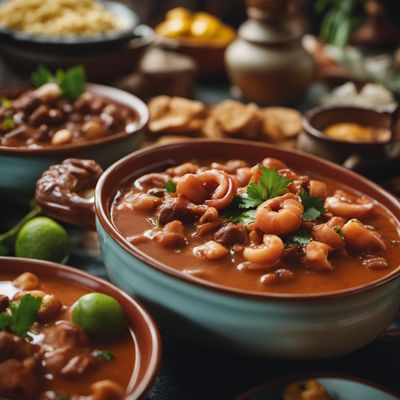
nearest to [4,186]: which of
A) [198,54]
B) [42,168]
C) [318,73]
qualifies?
[42,168]

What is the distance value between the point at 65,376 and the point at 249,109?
2126mm

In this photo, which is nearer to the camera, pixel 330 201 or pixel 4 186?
pixel 330 201

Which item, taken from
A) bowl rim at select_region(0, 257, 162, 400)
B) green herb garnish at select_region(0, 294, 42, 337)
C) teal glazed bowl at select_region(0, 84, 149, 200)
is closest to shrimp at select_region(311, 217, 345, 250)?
bowl rim at select_region(0, 257, 162, 400)

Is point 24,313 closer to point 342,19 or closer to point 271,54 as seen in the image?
point 271,54

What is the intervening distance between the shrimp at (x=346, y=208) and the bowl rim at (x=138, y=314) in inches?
28.5

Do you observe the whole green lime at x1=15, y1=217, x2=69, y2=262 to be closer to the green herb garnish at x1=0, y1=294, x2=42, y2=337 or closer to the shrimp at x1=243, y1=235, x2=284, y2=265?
the green herb garnish at x1=0, y1=294, x2=42, y2=337

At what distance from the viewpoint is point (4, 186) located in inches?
104

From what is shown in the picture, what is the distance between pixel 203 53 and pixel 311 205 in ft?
8.83

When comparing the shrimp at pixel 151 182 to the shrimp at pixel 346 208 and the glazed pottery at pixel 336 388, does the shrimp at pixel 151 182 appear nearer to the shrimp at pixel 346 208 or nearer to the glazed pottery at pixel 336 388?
the shrimp at pixel 346 208

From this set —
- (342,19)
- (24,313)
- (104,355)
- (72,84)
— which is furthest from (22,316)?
(342,19)

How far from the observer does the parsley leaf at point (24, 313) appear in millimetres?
1675

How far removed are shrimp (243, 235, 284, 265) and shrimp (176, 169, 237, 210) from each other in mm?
235

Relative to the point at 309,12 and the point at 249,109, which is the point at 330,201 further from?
the point at 309,12

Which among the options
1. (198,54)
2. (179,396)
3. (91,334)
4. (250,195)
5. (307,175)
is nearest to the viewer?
(91,334)
